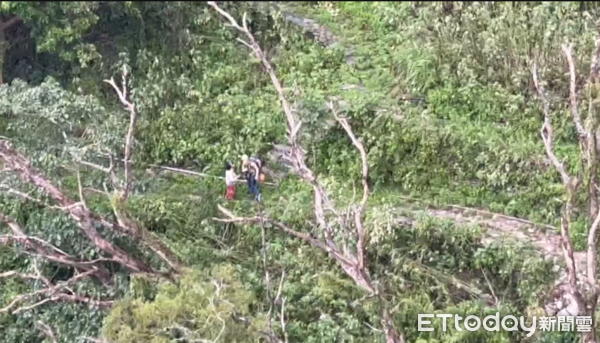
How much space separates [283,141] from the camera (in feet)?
32.7

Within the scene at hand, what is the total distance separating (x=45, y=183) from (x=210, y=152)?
229 cm

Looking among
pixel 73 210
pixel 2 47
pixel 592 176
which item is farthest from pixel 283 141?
pixel 592 176

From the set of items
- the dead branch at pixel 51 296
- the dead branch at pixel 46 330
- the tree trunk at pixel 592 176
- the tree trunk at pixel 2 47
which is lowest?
the dead branch at pixel 46 330

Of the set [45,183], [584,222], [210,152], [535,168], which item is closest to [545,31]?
[535,168]

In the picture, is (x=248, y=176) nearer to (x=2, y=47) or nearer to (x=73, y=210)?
(x=73, y=210)

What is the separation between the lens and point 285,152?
9.64 metres

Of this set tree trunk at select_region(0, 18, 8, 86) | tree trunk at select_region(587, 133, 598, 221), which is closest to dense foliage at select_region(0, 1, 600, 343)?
tree trunk at select_region(0, 18, 8, 86)

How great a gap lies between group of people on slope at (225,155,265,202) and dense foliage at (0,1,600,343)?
0.15m

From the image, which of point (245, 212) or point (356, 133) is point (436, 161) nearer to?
point (356, 133)

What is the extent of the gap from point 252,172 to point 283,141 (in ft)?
3.12

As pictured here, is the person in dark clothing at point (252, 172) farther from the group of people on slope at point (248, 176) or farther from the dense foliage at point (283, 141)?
the dense foliage at point (283, 141)

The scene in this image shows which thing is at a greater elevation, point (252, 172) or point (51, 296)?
point (252, 172)

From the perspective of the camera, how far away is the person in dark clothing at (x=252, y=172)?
913cm

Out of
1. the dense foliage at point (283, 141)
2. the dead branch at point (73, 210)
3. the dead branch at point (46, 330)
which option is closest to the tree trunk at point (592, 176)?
the dense foliage at point (283, 141)
